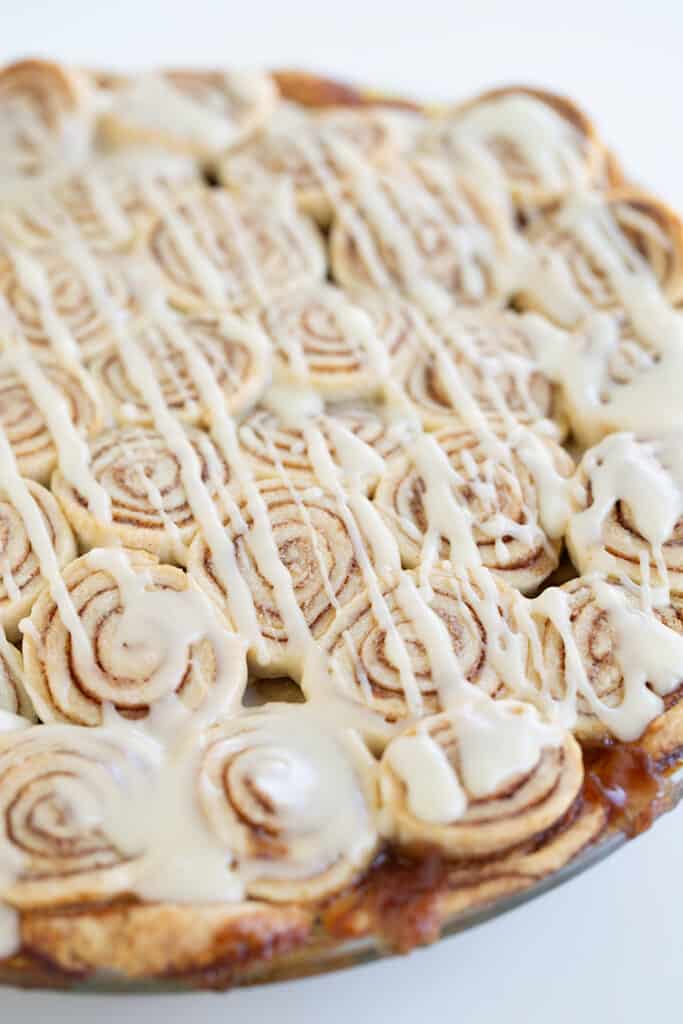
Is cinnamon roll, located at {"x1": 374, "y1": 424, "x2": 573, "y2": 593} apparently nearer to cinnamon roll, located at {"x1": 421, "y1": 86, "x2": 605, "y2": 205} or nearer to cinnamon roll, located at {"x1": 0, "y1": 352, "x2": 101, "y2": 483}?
cinnamon roll, located at {"x1": 0, "y1": 352, "x2": 101, "y2": 483}

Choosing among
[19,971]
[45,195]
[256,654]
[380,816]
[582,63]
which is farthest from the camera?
[582,63]

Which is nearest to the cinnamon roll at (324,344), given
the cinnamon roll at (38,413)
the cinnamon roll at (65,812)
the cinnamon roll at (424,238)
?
the cinnamon roll at (424,238)

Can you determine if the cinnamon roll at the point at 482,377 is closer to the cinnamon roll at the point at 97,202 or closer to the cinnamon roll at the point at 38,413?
the cinnamon roll at the point at 38,413

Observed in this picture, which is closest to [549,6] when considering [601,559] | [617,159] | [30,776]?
[617,159]

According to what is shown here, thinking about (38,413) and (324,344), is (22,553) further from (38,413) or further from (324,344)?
(324,344)

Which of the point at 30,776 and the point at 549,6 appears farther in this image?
the point at 549,6

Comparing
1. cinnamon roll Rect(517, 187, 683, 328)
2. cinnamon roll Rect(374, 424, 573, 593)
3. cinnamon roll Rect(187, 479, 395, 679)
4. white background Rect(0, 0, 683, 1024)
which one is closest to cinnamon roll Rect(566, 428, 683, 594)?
cinnamon roll Rect(374, 424, 573, 593)

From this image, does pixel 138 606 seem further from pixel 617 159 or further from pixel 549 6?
pixel 549 6

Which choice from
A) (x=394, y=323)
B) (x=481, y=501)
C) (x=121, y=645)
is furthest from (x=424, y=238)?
(x=121, y=645)
